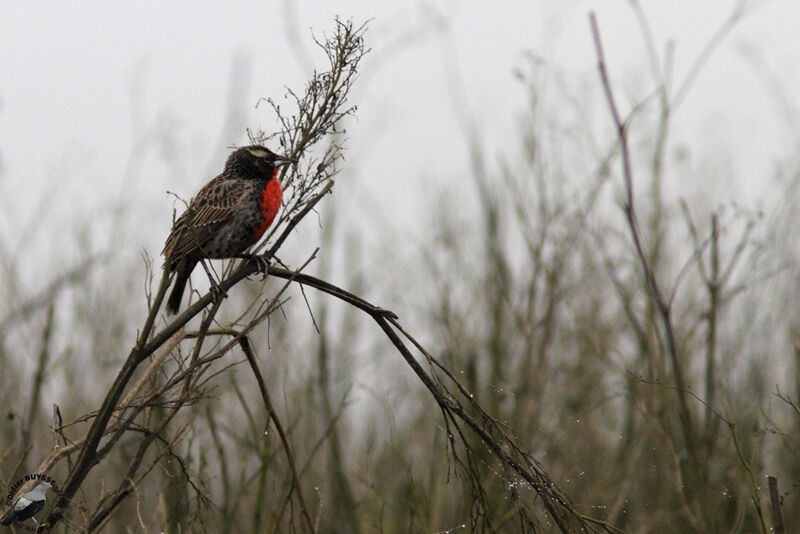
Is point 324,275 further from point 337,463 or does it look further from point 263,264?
point 263,264

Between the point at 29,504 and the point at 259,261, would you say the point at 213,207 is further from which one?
the point at 29,504

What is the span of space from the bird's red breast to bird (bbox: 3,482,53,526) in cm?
170

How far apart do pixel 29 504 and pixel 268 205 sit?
1940 millimetres

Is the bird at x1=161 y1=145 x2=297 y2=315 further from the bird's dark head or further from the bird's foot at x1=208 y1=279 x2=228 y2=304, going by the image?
the bird's foot at x1=208 y1=279 x2=228 y2=304

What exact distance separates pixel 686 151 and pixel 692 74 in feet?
14.5

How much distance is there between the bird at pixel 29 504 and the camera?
2.10 metres

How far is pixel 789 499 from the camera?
746 cm

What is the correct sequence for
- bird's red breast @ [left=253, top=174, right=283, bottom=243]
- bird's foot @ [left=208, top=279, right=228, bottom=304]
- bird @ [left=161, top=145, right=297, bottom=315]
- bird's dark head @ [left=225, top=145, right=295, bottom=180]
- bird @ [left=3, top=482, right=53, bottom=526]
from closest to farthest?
bird @ [left=3, top=482, right=53, bottom=526], bird's foot @ [left=208, top=279, right=228, bottom=304], bird @ [left=161, top=145, right=297, bottom=315], bird's red breast @ [left=253, top=174, right=283, bottom=243], bird's dark head @ [left=225, top=145, right=295, bottom=180]

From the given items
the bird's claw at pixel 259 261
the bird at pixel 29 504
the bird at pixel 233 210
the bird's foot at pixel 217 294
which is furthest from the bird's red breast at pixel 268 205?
the bird at pixel 29 504

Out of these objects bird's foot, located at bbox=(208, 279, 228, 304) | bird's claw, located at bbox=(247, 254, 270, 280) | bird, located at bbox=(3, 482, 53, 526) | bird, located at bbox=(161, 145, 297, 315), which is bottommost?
bird, located at bbox=(3, 482, 53, 526)

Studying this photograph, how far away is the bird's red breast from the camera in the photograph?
3.70 metres

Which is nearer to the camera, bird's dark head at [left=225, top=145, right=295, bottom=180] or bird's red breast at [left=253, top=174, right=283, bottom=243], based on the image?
bird's red breast at [left=253, top=174, right=283, bottom=243]

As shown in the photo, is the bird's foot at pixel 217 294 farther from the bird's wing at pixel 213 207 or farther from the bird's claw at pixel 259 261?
the bird's wing at pixel 213 207

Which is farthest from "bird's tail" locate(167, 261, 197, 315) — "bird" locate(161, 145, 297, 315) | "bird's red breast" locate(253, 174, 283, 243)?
"bird's red breast" locate(253, 174, 283, 243)
